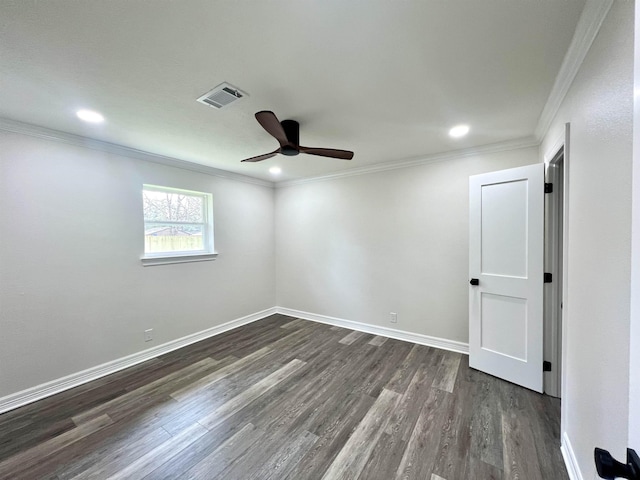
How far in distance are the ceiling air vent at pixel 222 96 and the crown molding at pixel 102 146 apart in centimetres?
165

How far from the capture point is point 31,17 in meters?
1.19

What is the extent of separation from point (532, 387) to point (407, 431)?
4.55 feet

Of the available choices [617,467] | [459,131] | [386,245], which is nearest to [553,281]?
[459,131]

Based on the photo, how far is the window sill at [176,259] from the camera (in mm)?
3132

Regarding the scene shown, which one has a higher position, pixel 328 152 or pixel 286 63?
pixel 286 63

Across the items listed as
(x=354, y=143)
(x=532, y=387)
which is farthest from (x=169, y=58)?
(x=532, y=387)

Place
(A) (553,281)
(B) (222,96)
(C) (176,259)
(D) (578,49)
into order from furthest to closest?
(C) (176,259), (A) (553,281), (B) (222,96), (D) (578,49)

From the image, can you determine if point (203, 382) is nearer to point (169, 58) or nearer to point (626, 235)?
point (169, 58)

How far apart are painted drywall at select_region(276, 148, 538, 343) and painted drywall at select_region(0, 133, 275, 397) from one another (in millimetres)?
1587

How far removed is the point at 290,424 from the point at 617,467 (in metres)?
1.92

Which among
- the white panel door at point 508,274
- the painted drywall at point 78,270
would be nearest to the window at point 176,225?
the painted drywall at point 78,270

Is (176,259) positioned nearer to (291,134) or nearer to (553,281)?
(291,134)

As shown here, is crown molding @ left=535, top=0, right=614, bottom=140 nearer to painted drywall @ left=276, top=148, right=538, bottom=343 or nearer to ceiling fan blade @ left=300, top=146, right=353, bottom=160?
painted drywall @ left=276, top=148, right=538, bottom=343

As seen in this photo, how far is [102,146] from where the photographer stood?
2.75 m
